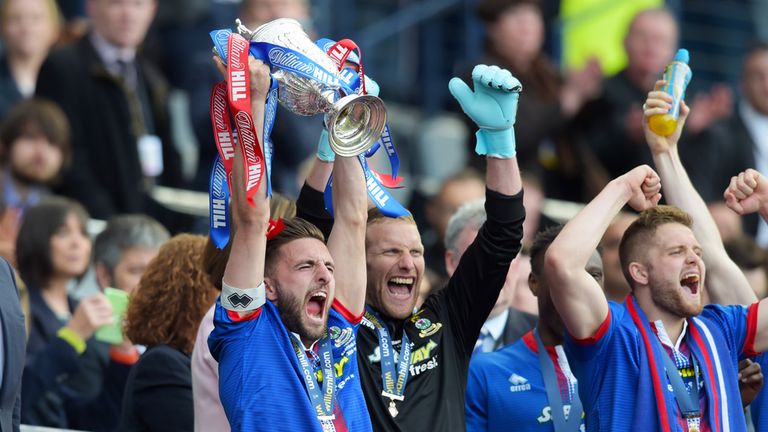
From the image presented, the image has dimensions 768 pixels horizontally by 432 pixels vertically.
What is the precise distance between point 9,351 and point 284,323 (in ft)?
3.09

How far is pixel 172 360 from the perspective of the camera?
19.3ft

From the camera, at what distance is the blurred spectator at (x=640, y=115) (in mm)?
10172

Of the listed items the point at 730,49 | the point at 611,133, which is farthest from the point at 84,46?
the point at 730,49

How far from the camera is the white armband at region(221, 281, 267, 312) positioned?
16.3 ft

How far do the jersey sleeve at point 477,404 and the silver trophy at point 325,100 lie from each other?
1426 mm

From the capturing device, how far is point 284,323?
17.1 feet

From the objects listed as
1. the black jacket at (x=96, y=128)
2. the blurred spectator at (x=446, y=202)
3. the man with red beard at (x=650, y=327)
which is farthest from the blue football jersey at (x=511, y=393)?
the black jacket at (x=96, y=128)

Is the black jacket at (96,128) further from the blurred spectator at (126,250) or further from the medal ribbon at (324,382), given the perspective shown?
the medal ribbon at (324,382)

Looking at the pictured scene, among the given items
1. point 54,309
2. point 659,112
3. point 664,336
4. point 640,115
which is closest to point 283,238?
point 664,336

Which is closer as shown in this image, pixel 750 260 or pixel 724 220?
pixel 750 260

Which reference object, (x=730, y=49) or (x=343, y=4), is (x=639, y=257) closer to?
(x=343, y=4)

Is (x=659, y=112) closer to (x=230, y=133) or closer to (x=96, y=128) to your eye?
(x=230, y=133)

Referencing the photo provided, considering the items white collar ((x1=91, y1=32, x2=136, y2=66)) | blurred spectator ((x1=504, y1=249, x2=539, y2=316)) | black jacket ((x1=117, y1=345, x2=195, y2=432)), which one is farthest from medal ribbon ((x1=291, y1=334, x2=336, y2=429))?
white collar ((x1=91, y1=32, x2=136, y2=66))

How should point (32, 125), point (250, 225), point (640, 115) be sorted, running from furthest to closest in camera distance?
point (640, 115) → point (32, 125) → point (250, 225)
